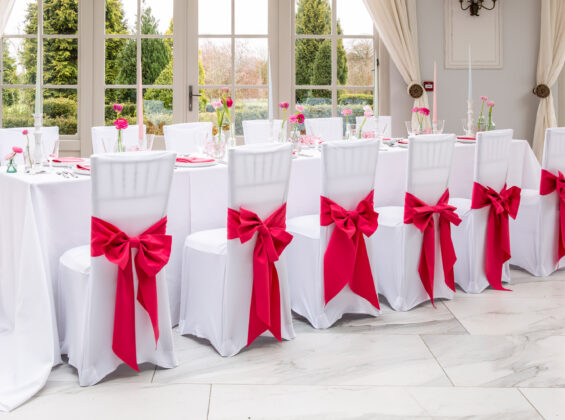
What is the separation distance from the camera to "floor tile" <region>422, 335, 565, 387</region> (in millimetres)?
2674

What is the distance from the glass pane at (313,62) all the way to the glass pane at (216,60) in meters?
0.64

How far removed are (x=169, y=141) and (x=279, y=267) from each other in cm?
179

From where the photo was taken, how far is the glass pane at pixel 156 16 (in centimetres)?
602

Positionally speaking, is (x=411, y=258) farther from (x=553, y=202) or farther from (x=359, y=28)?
(x=359, y=28)

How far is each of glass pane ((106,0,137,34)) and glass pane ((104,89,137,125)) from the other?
527 millimetres

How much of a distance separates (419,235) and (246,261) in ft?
3.56

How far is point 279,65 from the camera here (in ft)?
20.2

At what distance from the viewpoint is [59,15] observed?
599 centimetres

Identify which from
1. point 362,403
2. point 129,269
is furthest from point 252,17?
point 362,403

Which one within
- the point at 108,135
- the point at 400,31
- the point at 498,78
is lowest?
the point at 108,135

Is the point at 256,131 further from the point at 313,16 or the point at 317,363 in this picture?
the point at 317,363

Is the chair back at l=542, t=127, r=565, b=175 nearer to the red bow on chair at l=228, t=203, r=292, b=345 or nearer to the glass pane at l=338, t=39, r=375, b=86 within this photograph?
the red bow on chair at l=228, t=203, r=292, b=345

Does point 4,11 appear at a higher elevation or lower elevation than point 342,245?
higher

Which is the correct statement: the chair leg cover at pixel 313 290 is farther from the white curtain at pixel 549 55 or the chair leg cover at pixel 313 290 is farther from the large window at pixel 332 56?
the white curtain at pixel 549 55
